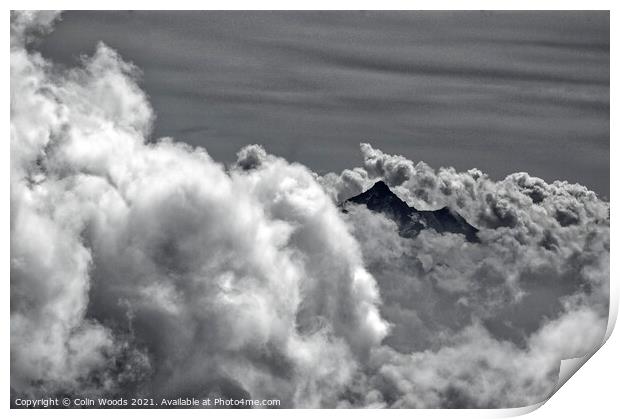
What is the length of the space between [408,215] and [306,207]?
0.71m

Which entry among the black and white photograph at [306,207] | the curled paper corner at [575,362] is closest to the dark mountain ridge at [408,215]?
the black and white photograph at [306,207]

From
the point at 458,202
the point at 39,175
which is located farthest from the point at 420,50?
the point at 39,175

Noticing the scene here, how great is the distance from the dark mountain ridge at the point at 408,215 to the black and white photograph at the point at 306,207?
14 mm

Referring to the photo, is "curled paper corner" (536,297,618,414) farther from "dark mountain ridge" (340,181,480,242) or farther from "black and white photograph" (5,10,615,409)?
"dark mountain ridge" (340,181,480,242)

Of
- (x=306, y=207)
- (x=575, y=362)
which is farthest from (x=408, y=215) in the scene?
(x=575, y=362)

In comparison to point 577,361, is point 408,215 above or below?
above

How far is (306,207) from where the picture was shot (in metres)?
7.29

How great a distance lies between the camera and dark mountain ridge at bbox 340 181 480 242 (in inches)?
288

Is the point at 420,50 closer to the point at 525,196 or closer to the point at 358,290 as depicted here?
the point at 525,196

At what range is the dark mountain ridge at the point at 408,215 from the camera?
7305 mm

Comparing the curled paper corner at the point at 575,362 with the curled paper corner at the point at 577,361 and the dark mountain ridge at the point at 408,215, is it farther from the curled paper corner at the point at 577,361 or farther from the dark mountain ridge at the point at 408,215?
the dark mountain ridge at the point at 408,215

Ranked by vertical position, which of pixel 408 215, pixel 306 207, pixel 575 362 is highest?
pixel 306 207

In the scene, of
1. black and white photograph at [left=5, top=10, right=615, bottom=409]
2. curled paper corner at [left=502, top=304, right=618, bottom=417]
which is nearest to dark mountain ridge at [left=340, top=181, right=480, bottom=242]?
black and white photograph at [left=5, top=10, right=615, bottom=409]

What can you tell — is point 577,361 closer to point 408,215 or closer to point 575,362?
point 575,362
